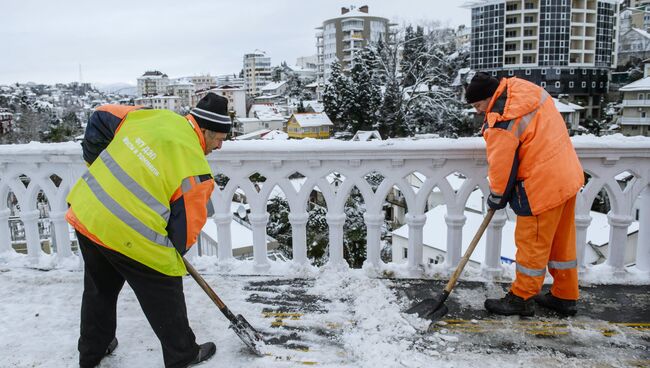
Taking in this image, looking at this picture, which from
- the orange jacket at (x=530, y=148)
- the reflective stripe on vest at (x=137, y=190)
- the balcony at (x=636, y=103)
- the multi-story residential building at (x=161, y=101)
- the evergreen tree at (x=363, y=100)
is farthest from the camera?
the multi-story residential building at (x=161, y=101)

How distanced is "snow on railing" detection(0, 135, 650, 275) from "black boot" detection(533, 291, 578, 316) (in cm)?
58

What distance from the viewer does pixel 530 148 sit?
3.38m

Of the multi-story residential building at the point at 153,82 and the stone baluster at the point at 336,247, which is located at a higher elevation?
the multi-story residential building at the point at 153,82

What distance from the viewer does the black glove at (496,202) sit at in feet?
11.6

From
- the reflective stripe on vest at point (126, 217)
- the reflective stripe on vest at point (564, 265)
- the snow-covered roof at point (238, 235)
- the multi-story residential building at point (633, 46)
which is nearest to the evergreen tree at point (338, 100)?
the snow-covered roof at point (238, 235)

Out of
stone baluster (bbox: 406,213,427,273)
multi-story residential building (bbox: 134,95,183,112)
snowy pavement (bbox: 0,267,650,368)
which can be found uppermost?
multi-story residential building (bbox: 134,95,183,112)

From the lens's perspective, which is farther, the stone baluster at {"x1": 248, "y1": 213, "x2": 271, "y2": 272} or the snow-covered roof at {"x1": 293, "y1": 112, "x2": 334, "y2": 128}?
the snow-covered roof at {"x1": 293, "y1": 112, "x2": 334, "y2": 128}

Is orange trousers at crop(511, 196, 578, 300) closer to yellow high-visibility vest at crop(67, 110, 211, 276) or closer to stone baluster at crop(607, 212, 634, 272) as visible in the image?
stone baluster at crop(607, 212, 634, 272)

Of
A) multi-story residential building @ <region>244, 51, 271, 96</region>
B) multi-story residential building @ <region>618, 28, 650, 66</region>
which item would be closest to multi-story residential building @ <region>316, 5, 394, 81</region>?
multi-story residential building @ <region>618, 28, 650, 66</region>

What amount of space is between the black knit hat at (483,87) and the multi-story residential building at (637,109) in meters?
39.2

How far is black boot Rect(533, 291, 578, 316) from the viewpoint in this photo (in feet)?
11.9

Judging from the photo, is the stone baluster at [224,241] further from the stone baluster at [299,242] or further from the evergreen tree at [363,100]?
the evergreen tree at [363,100]

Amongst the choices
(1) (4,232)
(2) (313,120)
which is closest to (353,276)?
(1) (4,232)

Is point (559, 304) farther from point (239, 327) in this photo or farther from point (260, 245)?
point (260, 245)
